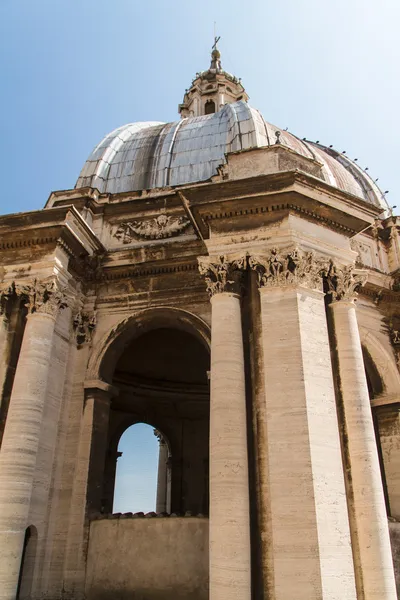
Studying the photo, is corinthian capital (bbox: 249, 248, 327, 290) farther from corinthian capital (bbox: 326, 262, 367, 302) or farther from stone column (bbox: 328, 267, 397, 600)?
stone column (bbox: 328, 267, 397, 600)

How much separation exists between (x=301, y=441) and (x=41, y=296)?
647 centimetres

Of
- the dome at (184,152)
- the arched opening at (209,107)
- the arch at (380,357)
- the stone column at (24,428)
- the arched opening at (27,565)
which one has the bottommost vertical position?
the arched opening at (27,565)

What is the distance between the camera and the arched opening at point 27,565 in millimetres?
10250

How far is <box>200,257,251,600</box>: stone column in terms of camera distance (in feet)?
27.4

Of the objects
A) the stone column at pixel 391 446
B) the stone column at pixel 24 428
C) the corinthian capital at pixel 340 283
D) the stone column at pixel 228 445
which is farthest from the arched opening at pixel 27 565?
the stone column at pixel 391 446

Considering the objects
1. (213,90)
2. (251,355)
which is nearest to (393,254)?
(251,355)

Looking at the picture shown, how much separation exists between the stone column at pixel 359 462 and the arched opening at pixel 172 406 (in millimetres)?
7441

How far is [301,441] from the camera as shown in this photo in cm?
881

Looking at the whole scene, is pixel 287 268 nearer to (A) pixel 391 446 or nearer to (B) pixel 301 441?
(B) pixel 301 441

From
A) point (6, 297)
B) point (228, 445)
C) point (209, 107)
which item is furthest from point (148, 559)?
point (209, 107)

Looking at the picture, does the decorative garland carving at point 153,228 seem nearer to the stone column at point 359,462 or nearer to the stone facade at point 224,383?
the stone facade at point 224,383

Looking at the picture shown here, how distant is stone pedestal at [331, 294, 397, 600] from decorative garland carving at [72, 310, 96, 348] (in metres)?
6.04

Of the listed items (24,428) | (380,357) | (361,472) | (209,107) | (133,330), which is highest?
(209,107)

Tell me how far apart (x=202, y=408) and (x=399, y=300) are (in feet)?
26.6
